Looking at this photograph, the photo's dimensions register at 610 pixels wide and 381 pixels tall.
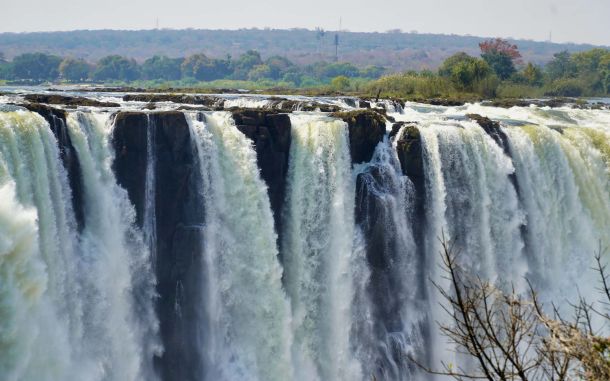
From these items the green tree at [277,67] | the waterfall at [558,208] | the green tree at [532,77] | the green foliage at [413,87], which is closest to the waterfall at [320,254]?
the waterfall at [558,208]

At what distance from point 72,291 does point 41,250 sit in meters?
1.53

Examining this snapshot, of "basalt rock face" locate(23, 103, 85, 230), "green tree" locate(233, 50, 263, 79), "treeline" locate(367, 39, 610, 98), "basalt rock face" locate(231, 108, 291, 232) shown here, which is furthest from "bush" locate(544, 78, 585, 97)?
"green tree" locate(233, 50, 263, 79)

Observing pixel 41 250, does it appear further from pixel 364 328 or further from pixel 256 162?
pixel 364 328

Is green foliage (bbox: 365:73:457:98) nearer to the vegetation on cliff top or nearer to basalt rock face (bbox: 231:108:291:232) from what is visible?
the vegetation on cliff top

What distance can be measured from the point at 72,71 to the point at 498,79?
245ft

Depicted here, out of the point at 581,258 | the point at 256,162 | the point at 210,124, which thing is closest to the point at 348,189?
the point at 256,162

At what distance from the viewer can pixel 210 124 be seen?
80.6 feet

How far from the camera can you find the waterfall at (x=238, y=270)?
2394 centimetres

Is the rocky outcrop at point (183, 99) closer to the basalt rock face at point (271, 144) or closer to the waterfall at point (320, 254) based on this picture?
the basalt rock face at point (271, 144)

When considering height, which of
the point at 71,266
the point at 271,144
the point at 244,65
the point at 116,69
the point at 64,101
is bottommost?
the point at 116,69

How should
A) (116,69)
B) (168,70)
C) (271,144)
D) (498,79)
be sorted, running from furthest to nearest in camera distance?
(168,70) → (116,69) → (498,79) → (271,144)

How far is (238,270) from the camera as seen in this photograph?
79.8 feet

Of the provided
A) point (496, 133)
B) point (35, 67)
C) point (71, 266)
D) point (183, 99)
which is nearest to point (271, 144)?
point (71, 266)

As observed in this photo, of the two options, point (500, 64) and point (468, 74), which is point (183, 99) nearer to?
point (468, 74)
